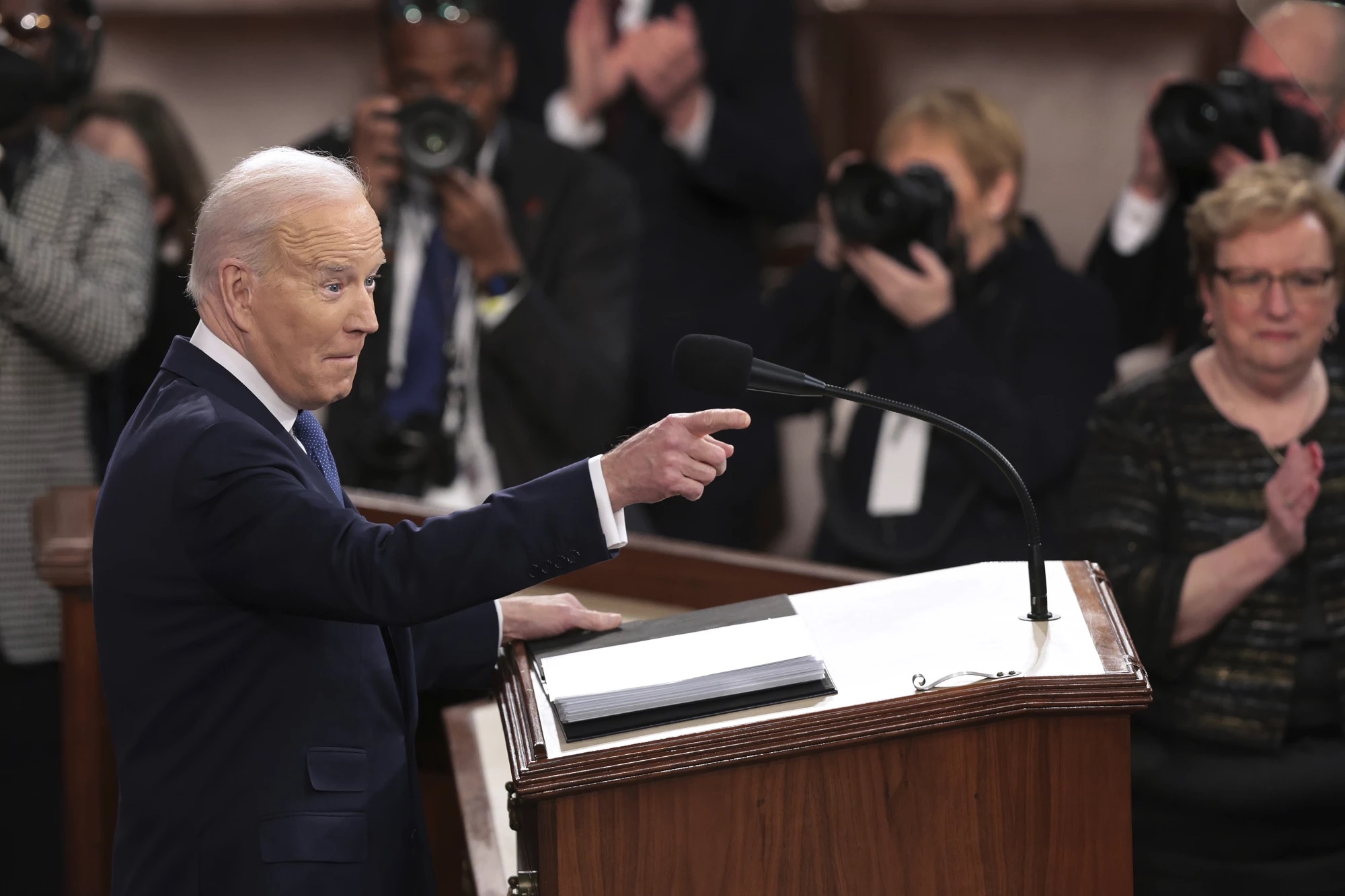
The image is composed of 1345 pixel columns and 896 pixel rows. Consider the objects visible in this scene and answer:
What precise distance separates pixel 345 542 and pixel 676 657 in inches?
12.0

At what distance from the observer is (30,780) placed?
99.7 inches

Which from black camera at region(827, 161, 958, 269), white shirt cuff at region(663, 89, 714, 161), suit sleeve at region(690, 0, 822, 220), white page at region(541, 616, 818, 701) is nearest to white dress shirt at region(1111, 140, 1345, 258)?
black camera at region(827, 161, 958, 269)

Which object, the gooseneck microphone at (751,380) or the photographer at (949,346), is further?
the photographer at (949,346)

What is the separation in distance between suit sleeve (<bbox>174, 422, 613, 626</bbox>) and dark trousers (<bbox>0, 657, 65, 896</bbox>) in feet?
4.40

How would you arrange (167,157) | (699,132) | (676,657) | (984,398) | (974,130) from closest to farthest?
1. (676,657)
2. (984,398)
3. (974,130)
4. (167,157)
5. (699,132)

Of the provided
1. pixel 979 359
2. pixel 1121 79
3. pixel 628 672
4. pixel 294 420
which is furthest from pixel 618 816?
pixel 1121 79

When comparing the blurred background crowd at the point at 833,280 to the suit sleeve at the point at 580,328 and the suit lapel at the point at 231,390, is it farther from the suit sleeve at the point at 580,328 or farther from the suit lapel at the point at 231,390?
the suit lapel at the point at 231,390

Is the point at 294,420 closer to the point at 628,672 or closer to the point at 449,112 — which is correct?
the point at 628,672

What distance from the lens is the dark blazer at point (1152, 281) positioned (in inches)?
107

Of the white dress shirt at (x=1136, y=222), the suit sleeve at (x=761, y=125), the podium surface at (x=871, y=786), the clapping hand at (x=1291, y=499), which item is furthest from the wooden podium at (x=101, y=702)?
the suit sleeve at (x=761, y=125)

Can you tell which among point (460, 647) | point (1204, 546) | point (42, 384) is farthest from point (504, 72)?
point (460, 647)

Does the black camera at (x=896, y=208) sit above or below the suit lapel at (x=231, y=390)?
above

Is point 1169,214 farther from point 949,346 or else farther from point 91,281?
point 91,281

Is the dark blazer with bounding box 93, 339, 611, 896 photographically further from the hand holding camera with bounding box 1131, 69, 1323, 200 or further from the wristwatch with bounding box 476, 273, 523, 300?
Result: the hand holding camera with bounding box 1131, 69, 1323, 200
